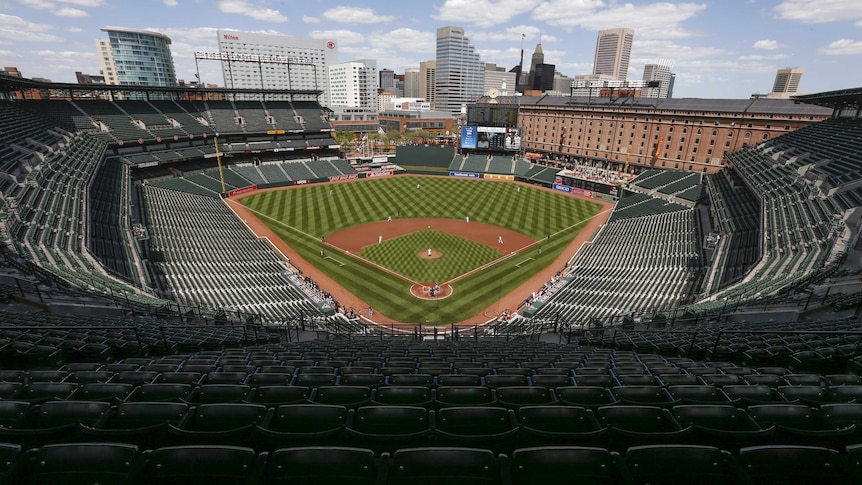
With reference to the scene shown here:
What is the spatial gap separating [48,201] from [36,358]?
79.0 feet

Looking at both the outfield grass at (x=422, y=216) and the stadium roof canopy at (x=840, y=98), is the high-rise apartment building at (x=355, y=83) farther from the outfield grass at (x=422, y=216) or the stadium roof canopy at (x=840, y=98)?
the stadium roof canopy at (x=840, y=98)

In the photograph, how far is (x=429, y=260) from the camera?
130ft

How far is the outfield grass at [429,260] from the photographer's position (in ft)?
122

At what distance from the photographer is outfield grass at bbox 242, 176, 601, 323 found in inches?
1292

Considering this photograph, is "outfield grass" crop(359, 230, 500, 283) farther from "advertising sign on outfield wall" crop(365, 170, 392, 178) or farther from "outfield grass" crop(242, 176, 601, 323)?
"advertising sign on outfield wall" crop(365, 170, 392, 178)

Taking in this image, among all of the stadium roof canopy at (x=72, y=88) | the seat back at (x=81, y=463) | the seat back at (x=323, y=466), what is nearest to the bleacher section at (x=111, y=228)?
the stadium roof canopy at (x=72, y=88)

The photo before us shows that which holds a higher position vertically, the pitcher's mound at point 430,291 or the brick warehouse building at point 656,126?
the brick warehouse building at point 656,126

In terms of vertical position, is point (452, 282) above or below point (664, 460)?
below

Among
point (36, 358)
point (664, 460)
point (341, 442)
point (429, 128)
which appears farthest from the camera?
point (429, 128)

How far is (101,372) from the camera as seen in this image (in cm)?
663

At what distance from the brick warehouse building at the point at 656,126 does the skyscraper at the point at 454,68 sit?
105472mm

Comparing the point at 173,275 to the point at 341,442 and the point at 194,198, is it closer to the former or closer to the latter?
the point at 194,198

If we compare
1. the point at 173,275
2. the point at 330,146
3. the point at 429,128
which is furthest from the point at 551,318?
the point at 429,128

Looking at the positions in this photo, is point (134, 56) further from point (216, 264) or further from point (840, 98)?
point (840, 98)
